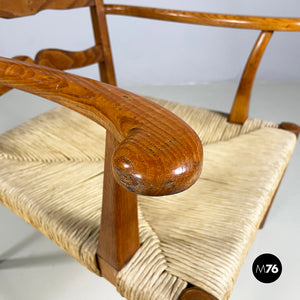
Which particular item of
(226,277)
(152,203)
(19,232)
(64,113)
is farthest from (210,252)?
(19,232)

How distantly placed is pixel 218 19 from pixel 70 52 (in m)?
0.32

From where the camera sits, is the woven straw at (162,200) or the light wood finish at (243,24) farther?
the light wood finish at (243,24)

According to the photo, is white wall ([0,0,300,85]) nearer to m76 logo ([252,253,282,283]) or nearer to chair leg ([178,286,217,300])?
m76 logo ([252,253,282,283])

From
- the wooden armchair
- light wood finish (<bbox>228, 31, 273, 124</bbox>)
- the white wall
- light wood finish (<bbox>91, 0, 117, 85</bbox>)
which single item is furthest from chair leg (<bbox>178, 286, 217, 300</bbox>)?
the white wall

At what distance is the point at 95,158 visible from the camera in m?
0.74

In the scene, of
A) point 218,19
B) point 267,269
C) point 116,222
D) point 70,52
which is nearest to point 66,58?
point 70,52

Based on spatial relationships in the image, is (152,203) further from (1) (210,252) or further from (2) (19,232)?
(2) (19,232)

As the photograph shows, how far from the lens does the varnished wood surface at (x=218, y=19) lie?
2.52 ft

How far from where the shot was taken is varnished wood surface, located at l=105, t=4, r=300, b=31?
2.52 feet

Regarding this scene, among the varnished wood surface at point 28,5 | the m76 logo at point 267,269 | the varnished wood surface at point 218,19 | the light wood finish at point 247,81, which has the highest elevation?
the varnished wood surface at point 28,5

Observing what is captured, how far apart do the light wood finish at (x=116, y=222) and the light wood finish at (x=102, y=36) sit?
1.63 ft

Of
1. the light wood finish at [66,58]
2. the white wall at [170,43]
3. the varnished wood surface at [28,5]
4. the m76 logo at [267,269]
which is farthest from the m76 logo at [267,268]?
the white wall at [170,43]

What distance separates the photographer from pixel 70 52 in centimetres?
84

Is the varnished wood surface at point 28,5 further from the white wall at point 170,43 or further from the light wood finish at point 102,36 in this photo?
the white wall at point 170,43
